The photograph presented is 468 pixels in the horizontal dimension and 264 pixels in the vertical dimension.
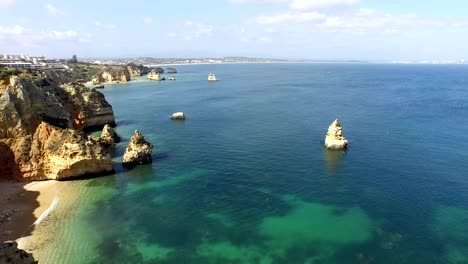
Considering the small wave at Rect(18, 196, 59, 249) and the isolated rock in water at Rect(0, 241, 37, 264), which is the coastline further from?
the isolated rock in water at Rect(0, 241, 37, 264)

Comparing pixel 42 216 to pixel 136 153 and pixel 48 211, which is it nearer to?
pixel 48 211

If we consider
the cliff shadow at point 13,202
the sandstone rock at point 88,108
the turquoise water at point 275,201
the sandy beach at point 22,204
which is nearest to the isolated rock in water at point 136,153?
the turquoise water at point 275,201

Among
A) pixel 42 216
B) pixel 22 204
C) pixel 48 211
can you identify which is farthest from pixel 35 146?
pixel 42 216

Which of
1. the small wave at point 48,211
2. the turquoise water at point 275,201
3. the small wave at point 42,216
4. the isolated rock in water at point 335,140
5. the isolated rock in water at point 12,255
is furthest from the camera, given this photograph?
the isolated rock in water at point 335,140

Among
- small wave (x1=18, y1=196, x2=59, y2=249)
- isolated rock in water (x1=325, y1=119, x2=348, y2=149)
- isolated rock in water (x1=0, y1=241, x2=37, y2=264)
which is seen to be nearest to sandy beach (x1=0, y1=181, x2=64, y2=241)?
small wave (x1=18, y1=196, x2=59, y2=249)

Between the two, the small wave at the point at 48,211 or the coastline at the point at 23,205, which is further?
the small wave at the point at 48,211

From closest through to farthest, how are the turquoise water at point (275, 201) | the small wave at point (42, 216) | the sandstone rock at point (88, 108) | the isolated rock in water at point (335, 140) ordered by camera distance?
the turquoise water at point (275, 201)
the small wave at point (42, 216)
the isolated rock in water at point (335, 140)
the sandstone rock at point (88, 108)

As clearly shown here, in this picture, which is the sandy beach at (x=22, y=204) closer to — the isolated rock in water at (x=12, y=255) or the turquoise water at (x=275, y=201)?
the turquoise water at (x=275, y=201)
